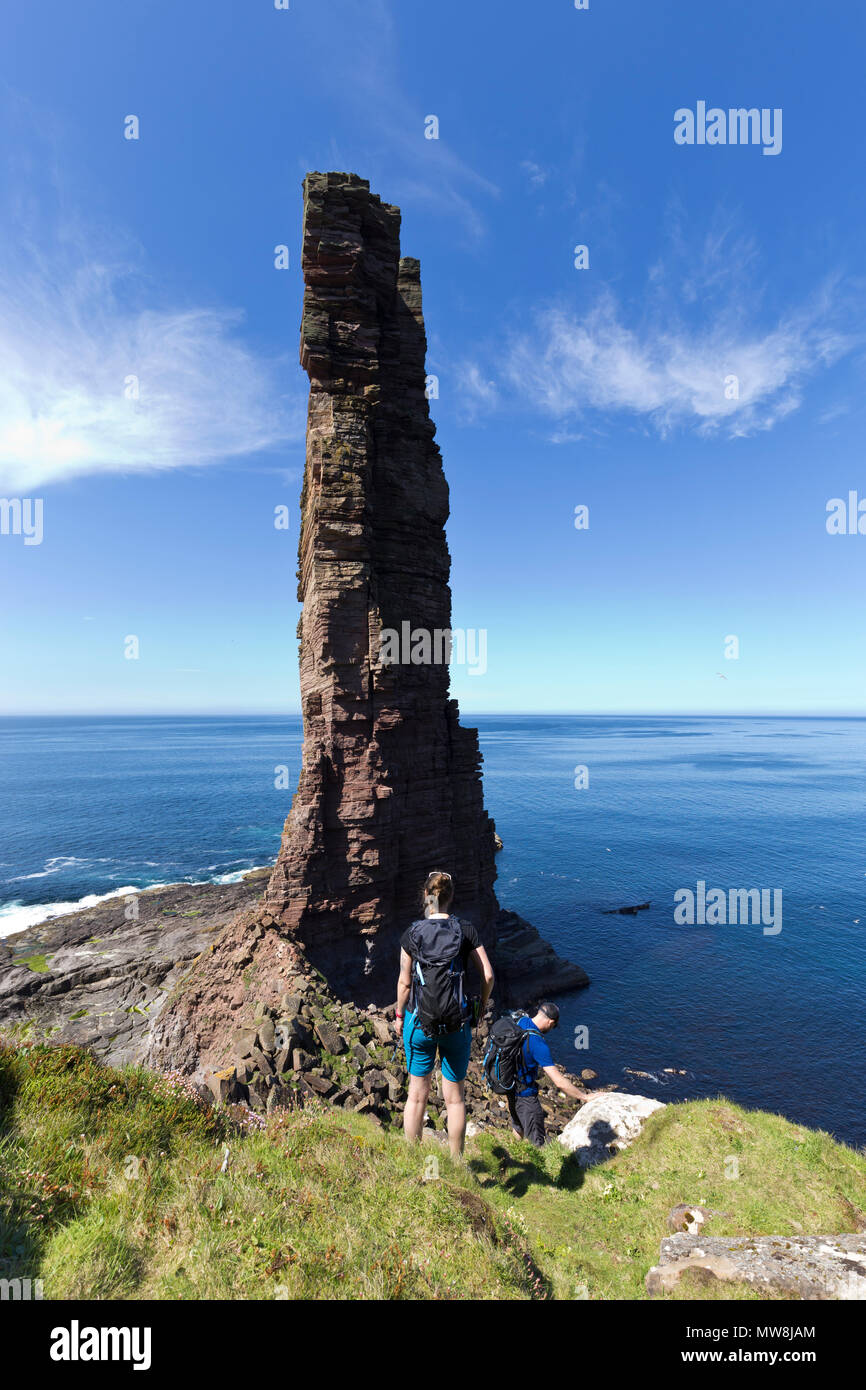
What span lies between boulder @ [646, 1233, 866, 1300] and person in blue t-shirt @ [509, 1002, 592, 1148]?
2.74 m

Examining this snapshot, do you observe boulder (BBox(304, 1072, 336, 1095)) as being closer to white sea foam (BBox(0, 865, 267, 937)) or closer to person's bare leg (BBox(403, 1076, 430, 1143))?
person's bare leg (BBox(403, 1076, 430, 1143))

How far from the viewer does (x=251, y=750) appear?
613 ft

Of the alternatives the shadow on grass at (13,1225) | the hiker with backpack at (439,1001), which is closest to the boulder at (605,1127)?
the hiker with backpack at (439,1001)

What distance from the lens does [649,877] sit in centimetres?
6203

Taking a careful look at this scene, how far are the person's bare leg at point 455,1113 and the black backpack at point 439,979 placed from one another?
1.17 m

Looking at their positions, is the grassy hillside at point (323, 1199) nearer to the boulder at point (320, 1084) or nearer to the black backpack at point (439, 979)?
the black backpack at point (439, 979)

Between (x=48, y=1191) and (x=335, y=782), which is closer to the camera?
(x=48, y=1191)

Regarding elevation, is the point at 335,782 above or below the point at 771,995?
above

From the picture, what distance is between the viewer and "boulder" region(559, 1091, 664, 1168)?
488 inches

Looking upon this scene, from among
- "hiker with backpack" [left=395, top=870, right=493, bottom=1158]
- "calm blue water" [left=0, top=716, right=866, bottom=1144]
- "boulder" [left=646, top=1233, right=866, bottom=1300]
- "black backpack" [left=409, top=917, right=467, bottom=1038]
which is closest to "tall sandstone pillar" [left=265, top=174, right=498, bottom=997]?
"hiker with backpack" [left=395, top=870, right=493, bottom=1158]

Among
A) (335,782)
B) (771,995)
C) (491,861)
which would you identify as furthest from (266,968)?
(771,995)
